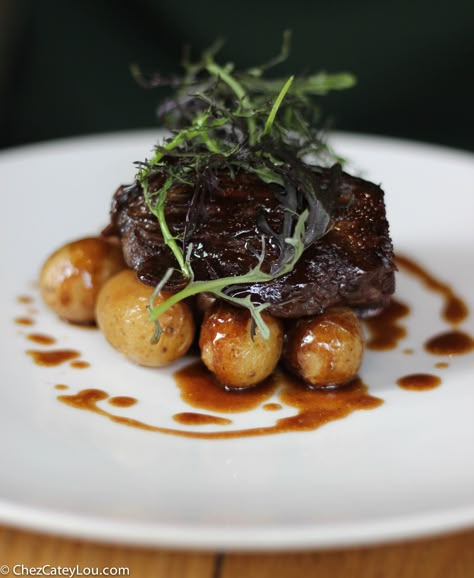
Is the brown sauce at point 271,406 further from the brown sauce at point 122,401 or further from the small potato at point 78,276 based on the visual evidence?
the small potato at point 78,276

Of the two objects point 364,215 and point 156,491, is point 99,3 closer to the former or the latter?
point 364,215

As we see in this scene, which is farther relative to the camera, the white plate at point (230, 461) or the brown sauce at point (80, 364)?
the brown sauce at point (80, 364)

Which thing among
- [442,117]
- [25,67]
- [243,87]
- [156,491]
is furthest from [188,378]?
[25,67]

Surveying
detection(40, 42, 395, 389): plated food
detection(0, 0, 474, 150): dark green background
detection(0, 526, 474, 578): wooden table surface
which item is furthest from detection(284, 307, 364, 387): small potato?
detection(0, 0, 474, 150): dark green background

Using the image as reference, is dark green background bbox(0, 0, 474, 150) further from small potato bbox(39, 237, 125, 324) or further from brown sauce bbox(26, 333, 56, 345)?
brown sauce bbox(26, 333, 56, 345)

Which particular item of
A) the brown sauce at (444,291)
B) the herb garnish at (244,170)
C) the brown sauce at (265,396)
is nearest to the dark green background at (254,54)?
the brown sauce at (444,291)

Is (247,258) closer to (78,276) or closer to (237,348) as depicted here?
(237,348)
